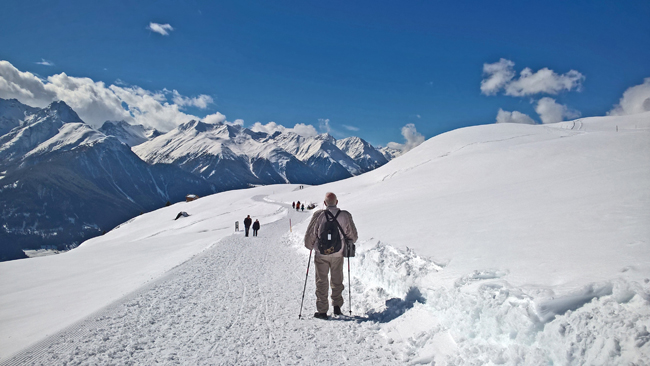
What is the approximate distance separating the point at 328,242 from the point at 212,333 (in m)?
2.94

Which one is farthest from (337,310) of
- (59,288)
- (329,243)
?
(59,288)

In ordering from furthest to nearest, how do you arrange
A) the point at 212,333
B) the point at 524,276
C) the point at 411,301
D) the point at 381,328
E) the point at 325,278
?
the point at 325,278, the point at 411,301, the point at 381,328, the point at 212,333, the point at 524,276

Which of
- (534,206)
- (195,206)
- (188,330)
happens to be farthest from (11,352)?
(195,206)

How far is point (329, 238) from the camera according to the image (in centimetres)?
713

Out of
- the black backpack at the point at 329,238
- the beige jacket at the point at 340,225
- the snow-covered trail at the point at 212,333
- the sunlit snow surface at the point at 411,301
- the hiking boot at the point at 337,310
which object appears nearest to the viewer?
the sunlit snow surface at the point at 411,301

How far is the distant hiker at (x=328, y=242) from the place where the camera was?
23.5 feet

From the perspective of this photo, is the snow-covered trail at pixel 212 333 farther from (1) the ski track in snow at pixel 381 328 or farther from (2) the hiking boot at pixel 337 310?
(2) the hiking boot at pixel 337 310

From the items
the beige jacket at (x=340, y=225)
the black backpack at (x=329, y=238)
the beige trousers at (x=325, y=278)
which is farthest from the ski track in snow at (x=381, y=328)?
the beige jacket at (x=340, y=225)

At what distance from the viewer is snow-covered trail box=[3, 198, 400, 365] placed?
5.36 m

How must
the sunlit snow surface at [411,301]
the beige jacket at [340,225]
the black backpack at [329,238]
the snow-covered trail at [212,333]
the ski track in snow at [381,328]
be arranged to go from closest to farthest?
1. the ski track in snow at [381,328]
2. the sunlit snow surface at [411,301]
3. the snow-covered trail at [212,333]
4. the black backpack at [329,238]
5. the beige jacket at [340,225]

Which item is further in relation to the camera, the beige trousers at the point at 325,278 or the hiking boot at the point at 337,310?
the hiking boot at the point at 337,310

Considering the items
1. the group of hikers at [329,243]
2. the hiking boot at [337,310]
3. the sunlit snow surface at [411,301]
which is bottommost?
the hiking boot at [337,310]

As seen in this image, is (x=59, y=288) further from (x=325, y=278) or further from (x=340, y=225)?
(x=340, y=225)

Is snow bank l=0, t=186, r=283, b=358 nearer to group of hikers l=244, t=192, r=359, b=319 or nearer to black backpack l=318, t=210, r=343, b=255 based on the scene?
group of hikers l=244, t=192, r=359, b=319
